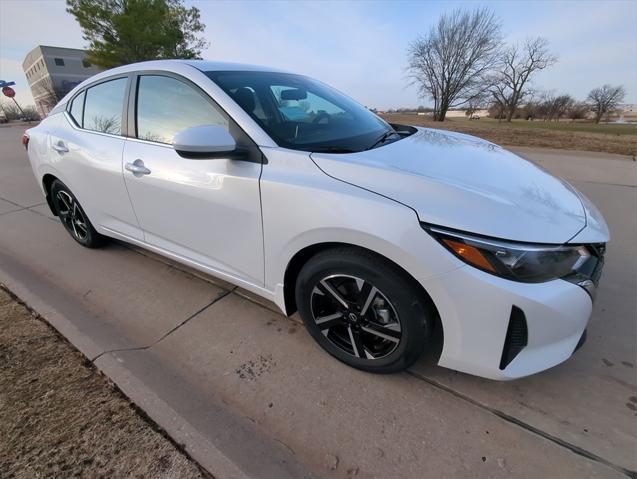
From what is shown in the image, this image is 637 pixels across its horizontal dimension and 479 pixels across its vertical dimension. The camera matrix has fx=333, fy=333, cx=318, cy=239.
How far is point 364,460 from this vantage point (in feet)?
4.64

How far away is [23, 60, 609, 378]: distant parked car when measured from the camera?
4.40 feet

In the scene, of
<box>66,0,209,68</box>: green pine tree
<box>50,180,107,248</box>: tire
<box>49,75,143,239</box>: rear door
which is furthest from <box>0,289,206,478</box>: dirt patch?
<box>66,0,209,68</box>: green pine tree

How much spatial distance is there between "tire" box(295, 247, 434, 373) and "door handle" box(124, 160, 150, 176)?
127 cm

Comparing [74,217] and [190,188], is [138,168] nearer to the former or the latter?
[190,188]

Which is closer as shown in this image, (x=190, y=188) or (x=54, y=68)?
(x=190, y=188)

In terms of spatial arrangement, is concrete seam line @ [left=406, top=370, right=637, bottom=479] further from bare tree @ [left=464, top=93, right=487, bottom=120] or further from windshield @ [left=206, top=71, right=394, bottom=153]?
bare tree @ [left=464, top=93, right=487, bottom=120]

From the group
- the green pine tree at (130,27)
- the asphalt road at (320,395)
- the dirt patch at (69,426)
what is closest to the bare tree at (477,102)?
the green pine tree at (130,27)

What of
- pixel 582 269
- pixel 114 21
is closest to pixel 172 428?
pixel 582 269

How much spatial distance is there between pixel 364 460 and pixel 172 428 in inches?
34.1

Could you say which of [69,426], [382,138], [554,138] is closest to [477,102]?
[554,138]

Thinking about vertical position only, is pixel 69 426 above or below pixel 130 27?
below

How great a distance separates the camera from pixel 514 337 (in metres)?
1.37

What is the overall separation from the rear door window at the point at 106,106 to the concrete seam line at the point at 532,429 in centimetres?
265

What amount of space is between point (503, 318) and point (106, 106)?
3032 mm
